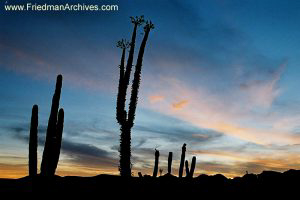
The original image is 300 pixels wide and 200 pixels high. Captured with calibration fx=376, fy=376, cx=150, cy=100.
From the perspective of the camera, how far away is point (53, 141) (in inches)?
463

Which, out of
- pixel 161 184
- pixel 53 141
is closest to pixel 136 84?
pixel 53 141

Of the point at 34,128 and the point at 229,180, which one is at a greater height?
the point at 34,128

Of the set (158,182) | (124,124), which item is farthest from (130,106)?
(158,182)

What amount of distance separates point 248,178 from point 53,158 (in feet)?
21.4

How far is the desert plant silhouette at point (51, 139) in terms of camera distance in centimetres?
1155

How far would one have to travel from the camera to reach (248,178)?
7379mm

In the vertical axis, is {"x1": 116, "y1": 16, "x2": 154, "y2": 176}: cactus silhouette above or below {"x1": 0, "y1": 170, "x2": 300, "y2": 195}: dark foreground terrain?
above

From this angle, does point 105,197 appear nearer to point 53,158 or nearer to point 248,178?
point 248,178

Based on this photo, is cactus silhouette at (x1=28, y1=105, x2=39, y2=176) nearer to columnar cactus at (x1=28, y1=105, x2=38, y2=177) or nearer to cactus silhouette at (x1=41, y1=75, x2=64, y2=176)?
columnar cactus at (x1=28, y1=105, x2=38, y2=177)

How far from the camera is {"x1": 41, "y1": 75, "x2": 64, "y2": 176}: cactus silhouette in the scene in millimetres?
11508

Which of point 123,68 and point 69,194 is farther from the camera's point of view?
point 123,68

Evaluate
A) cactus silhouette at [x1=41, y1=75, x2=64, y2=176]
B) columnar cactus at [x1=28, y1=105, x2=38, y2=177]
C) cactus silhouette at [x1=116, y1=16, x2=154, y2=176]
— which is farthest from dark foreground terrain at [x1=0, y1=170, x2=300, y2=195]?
cactus silhouette at [x1=116, y1=16, x2=154, y2=176]

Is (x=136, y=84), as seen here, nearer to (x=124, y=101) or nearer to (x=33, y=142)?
(x=124, y=101)

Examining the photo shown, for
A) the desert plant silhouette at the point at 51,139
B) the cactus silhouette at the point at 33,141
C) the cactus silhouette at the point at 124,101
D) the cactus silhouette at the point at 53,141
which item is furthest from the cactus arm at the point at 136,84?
the cactus silhouette at the point at 33,141
